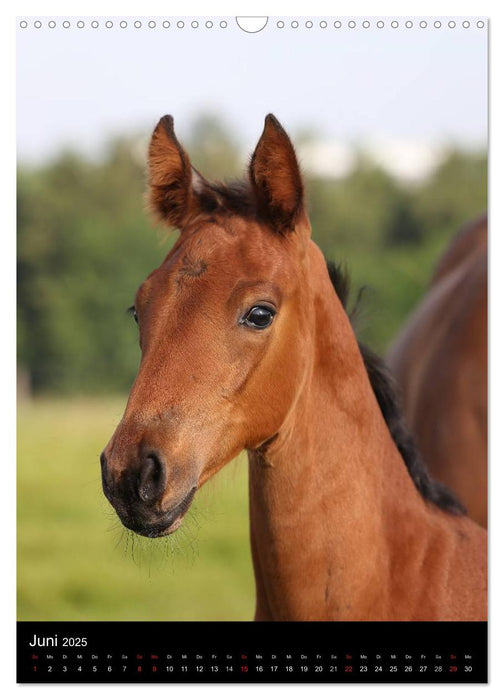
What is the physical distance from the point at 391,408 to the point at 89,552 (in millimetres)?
3956

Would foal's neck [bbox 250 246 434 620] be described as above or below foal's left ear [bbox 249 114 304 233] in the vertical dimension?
below

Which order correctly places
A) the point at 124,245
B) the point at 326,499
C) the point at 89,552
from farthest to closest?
the point at 124,245
the point at 89,552
the point at 326,499

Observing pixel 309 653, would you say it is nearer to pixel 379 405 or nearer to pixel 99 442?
pixel 379 405

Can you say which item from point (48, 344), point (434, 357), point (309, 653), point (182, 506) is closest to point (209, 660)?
point (309, 653)

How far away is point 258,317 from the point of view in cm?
217

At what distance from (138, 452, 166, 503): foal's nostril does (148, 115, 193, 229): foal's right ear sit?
831mm

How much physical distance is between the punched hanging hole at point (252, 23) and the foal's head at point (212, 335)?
0.37 meters

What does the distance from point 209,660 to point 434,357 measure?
8.14ft

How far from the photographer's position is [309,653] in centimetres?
234

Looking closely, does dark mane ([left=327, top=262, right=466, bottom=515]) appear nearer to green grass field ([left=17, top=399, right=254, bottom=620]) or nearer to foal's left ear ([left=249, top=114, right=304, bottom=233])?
foal's left ear ([left=249, top=114, right=304, bottom=233])

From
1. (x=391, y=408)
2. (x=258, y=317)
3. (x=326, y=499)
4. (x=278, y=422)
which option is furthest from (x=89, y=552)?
(x=258, y=317)

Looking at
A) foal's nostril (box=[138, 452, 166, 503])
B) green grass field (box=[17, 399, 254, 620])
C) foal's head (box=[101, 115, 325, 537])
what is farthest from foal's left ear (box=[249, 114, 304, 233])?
green grass field (box=[17, 399, 254, 620])

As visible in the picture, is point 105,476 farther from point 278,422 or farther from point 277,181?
point 277,181

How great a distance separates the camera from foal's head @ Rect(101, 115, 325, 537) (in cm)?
198
